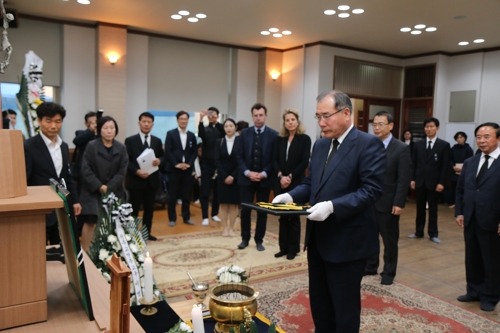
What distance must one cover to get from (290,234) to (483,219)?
1.93m

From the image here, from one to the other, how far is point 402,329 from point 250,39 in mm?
6780

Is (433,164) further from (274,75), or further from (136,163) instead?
(274,75)

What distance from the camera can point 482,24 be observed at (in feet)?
22.5

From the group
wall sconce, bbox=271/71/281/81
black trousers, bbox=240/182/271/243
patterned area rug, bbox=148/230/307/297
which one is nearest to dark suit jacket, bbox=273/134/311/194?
black trousers, bbox=240/182/271/243

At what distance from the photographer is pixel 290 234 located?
4.53 m

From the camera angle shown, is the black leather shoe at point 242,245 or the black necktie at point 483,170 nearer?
the black necktie at point 483,170

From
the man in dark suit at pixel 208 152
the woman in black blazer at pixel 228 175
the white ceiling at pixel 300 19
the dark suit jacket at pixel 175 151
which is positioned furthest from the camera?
the man in dark suit at pixel 208 152

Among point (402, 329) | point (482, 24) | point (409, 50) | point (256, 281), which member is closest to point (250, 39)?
point (409, 50)

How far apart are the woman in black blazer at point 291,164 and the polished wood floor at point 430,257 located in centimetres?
85

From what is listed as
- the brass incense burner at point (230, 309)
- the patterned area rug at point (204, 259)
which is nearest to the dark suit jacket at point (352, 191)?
the brass incense burner at point (230, 309)

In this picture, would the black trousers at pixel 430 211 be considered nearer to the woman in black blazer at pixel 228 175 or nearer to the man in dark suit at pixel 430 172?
the man in dark suit at pixel 430 172

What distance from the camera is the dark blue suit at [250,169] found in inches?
185

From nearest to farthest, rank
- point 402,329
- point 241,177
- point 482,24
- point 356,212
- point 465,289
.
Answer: point 356,212 → point 402,329 → point 465,289 → point 241,177 → point 482,24

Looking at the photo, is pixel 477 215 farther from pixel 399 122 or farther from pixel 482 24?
pixel 399 122
